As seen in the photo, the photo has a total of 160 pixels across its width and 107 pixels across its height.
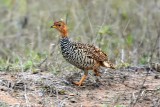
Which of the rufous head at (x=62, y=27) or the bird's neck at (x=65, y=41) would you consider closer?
the bird's neck at (x=65, y=41)

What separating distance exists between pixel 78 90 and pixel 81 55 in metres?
0.42

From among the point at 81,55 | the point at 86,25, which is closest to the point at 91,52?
the point at 81,55

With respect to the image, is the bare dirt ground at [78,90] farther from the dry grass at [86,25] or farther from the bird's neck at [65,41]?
the dry grass at [86,25]

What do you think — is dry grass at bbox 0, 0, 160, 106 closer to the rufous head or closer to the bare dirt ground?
the bare dirt ground

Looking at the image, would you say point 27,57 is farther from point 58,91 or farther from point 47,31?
point 47,31

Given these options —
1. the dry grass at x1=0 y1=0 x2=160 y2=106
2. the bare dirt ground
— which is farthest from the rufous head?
the dry grass at x1=0 y1=0 x2=160 y2=106

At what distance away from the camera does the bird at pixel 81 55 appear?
7.26 meters

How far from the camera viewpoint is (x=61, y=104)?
6.52 m

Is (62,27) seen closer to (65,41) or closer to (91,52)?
(65,41)

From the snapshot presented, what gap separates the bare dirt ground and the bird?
23cm

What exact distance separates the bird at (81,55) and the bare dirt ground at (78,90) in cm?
23

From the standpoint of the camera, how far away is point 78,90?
7238 mm

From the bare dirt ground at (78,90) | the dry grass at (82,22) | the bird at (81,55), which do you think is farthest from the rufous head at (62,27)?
the dry grass at (82,22)

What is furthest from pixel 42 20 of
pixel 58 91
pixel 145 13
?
pixel 58 91
